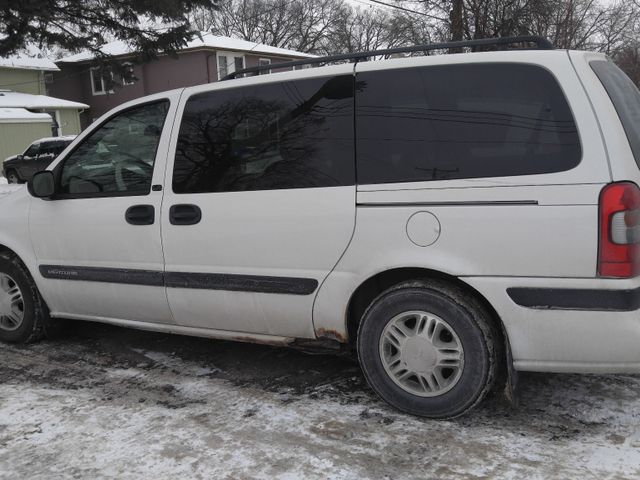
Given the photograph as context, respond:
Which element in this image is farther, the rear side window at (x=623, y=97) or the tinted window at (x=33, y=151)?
the tinted window at (x=33, y=151)

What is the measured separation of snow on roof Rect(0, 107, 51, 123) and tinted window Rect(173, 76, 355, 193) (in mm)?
25269

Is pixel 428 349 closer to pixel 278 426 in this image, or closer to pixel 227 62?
pixel 278 426

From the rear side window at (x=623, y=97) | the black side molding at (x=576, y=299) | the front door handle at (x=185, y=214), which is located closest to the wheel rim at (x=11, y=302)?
the front door handle at (x=185, y=214)

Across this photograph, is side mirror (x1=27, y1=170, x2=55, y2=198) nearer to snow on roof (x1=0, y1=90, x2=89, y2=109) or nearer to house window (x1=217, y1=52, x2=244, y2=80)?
snow on roof (x1=0, y1=90, x2=89, y2=109)

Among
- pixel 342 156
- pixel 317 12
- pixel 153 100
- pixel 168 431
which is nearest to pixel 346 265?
pixel 342 156

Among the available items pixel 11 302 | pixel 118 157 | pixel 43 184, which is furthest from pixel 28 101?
pixel 118 157

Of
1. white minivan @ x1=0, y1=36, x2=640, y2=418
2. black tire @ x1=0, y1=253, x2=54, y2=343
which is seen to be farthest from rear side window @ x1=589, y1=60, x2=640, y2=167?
black tire @ x1=0, y1=253, x2=54, y2=343

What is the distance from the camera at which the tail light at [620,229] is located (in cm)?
268

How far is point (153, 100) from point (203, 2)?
38.0ft

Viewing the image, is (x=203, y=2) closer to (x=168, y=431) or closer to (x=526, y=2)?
(x=526, y=2)

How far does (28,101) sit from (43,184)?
28.6 metres

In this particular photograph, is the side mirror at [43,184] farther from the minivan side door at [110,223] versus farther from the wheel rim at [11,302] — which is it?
the wheel rim at [11,302]

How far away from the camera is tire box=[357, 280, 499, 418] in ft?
9.96

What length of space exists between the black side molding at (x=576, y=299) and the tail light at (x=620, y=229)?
94mm
